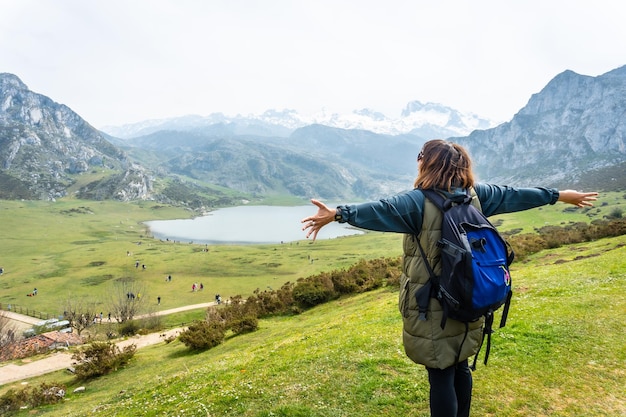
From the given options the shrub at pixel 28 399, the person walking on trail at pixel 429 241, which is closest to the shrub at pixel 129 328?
the shrub at pixel 28 399

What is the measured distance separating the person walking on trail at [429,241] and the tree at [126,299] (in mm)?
52098

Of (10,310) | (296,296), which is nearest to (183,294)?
(10,310)

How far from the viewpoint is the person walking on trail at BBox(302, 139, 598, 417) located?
4.25 meters

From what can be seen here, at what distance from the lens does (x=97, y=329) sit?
48750mm

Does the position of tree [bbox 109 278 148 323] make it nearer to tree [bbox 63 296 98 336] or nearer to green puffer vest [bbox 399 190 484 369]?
tree [bbox 63 296 98 336]

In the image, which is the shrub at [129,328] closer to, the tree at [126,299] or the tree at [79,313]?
the tree at [126,299]

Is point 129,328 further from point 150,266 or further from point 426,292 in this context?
point 150,266

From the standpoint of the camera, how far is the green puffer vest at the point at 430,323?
4254 mm

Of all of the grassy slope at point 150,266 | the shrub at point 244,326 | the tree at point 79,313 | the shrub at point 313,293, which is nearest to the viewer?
the shrub at point 244,326

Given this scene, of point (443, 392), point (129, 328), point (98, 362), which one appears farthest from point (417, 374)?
point (129, 328)

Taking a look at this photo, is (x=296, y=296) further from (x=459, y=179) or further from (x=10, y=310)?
(x=10, y=310)

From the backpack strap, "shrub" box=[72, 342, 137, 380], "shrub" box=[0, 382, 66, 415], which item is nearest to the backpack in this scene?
the backpack strap

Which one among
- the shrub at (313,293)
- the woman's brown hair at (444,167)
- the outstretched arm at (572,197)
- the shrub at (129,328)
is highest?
the woman's brown hair at (444,167)

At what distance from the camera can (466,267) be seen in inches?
154
